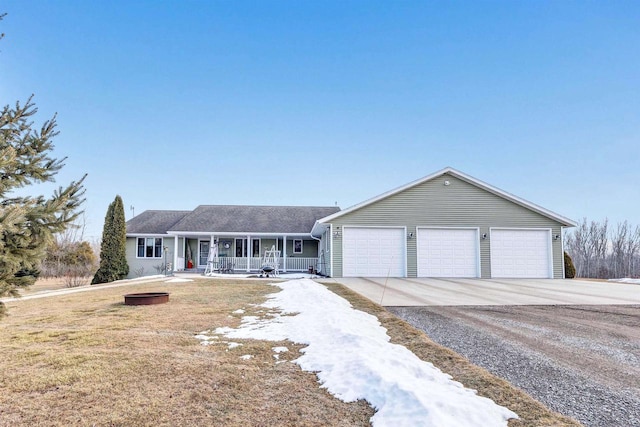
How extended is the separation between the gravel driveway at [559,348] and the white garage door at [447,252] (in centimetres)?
832

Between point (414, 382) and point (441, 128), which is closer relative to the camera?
point (414, 382)

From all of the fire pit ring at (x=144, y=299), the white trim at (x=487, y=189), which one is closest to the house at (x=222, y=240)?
the white trim at (x=487, y=189)

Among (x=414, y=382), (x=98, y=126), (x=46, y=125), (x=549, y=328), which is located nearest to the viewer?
(x=414, y=382)

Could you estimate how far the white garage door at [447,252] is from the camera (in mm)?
16297

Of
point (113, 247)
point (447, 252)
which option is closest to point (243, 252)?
point (113, 247)

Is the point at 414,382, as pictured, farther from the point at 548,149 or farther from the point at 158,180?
the point at 158,180

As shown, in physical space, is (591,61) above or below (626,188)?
above

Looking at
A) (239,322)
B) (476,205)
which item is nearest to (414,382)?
(239,322)

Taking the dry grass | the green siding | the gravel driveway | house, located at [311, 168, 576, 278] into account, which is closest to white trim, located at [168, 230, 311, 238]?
house, located at [311, 168, 576, 278]

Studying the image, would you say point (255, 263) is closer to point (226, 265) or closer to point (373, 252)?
point (226, 265)

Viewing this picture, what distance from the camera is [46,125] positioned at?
3896mm

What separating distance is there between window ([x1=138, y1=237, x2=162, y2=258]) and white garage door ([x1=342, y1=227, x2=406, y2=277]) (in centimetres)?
1170

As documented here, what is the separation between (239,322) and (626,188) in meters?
33.3

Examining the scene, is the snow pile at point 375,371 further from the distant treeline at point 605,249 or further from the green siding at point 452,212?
the distant treeline at point 605,249
